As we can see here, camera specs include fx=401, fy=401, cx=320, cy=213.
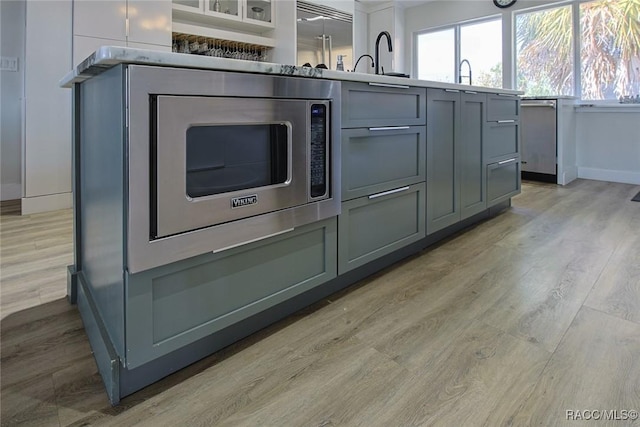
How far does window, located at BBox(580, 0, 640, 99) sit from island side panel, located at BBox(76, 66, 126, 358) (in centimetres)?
541

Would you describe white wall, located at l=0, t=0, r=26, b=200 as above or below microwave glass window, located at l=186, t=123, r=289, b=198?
above

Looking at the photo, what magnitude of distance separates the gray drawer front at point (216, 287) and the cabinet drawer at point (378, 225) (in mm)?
125

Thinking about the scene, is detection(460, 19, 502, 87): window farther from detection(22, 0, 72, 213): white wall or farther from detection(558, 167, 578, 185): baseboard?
detection(22, 0, 72, 213): white wall

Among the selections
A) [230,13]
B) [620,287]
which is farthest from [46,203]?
[620,287]

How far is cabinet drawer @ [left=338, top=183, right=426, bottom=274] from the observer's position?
65.6 inches

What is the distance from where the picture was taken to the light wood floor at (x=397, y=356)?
1.02 meters

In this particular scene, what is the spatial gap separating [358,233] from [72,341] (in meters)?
1.13

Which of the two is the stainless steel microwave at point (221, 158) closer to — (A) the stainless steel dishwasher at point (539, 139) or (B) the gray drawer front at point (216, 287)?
(B) the gray drawer front at point (216, 287)

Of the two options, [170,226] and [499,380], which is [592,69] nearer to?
[499,380]

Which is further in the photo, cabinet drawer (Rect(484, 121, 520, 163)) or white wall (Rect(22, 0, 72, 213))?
white wall (Rect(22, 0, 72, 213))

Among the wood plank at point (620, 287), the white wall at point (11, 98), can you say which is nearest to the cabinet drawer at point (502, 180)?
the wood plank at point (620, 287)

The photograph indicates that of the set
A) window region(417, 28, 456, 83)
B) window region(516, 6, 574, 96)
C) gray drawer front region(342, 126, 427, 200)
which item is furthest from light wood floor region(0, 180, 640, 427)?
window region(417, 28, 456, 83)

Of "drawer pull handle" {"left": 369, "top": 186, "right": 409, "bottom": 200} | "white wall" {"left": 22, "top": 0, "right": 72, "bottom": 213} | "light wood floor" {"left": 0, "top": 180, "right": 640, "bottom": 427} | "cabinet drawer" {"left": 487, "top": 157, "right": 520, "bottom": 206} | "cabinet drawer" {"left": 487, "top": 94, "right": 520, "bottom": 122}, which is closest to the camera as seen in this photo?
"light wood floor" {"left": 0, "top": 180, "right": 640, "bottom": 427}

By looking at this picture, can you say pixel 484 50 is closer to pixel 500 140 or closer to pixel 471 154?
pixel 500 140
